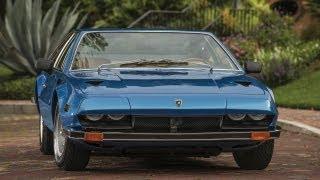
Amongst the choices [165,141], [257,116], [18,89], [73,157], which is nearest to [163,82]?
[165,141]

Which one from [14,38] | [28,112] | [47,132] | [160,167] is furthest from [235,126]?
[14,38]

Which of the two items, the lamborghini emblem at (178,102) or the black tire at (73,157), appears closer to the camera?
the lamborghini emblem at (178,102)

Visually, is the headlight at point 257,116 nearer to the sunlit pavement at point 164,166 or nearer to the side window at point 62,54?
the sunlit pavement at point 164,166

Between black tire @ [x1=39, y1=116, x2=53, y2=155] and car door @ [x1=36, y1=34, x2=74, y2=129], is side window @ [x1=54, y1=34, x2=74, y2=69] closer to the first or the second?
car door @ [x1=36, y1=34, x2=74, y2=129]

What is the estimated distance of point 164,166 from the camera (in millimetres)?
9461

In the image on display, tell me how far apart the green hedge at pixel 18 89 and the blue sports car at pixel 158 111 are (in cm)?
1090

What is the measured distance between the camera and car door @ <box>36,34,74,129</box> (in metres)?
9.73

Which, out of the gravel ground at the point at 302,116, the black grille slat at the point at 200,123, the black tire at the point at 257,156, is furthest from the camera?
the gravel ground at the point at 302,116

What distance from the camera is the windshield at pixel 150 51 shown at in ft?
31.0

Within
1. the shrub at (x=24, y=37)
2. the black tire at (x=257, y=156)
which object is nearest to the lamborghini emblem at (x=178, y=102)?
the black tire at (x=257, y=156)

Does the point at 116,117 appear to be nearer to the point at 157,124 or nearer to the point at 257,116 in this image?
the point at 157,124

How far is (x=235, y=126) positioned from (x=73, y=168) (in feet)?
5.07

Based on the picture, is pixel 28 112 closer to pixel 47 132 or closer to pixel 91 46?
pixel 47 132

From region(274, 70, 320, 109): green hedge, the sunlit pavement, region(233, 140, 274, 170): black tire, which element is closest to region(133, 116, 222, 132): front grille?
the sunlit pavement
